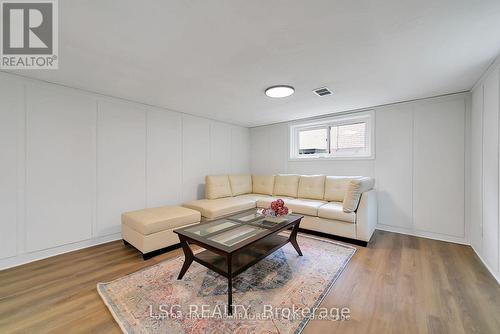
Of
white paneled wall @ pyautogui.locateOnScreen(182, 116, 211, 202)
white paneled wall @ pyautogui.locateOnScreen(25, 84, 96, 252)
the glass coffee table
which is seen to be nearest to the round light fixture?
the glass coffee table

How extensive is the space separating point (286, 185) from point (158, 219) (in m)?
2.62

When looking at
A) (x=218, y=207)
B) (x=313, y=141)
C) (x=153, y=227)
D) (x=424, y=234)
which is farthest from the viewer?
(x=313, y=141)

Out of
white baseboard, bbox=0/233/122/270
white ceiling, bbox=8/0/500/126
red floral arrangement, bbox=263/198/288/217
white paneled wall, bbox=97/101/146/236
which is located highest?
white ceiling, bbox=8/0/500/126

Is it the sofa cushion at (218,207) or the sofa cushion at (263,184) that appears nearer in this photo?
the sofa cushion at (218,207)

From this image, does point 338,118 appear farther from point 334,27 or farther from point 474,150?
Result: point 334,27

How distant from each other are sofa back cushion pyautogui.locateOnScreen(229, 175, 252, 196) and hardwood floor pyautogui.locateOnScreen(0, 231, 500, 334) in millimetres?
1951

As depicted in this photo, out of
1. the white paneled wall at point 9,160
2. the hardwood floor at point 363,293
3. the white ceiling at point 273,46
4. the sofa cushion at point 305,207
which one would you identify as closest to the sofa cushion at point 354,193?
the sofa cushion at point 305,207

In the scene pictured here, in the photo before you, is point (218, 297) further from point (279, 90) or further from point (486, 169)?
point (486, 169)

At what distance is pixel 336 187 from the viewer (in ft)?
11.7

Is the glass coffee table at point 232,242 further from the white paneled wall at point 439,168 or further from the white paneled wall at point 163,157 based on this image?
the white paneled wall at point 439,168

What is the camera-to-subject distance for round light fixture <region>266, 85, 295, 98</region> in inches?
101

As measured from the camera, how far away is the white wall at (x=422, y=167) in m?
2.85

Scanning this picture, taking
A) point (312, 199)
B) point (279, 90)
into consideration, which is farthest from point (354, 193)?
point (279, 90)

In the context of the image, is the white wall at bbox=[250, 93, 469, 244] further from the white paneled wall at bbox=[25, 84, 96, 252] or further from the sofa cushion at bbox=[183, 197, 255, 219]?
the white paneled wall at bbox=[25, 84, 96, 252]
